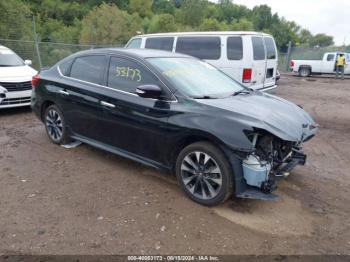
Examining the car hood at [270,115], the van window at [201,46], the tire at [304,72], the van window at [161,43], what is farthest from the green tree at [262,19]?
the car hood at [270,115]

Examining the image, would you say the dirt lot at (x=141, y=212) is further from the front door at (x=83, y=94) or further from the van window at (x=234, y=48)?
the van window at (x=234, y=48)

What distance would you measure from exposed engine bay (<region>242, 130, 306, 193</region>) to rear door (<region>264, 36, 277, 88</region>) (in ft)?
19.0

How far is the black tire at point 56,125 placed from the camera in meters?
5.41

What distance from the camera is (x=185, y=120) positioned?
12.4 feet

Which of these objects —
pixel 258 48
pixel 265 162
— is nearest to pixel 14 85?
pixel 258 48

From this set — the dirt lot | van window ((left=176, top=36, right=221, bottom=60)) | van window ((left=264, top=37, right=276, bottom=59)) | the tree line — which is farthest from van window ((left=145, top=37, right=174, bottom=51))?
the tree line

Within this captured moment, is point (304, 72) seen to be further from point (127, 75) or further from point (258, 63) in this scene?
point (127, 75)

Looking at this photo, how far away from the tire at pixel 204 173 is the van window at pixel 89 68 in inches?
71.3

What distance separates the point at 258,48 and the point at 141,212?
22.4 ft

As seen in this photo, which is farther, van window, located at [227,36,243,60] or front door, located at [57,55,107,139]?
van window, located at [227,36,243,60]

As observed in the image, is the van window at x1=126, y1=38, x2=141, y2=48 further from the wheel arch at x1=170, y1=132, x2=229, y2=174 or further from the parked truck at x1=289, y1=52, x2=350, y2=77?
the parked truck at x1=289, y1=52, x2=350, y2=77

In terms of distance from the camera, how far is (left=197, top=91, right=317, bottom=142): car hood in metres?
3.56

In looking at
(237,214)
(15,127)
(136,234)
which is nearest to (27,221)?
(136,234)

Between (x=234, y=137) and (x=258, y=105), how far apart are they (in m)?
0.83
